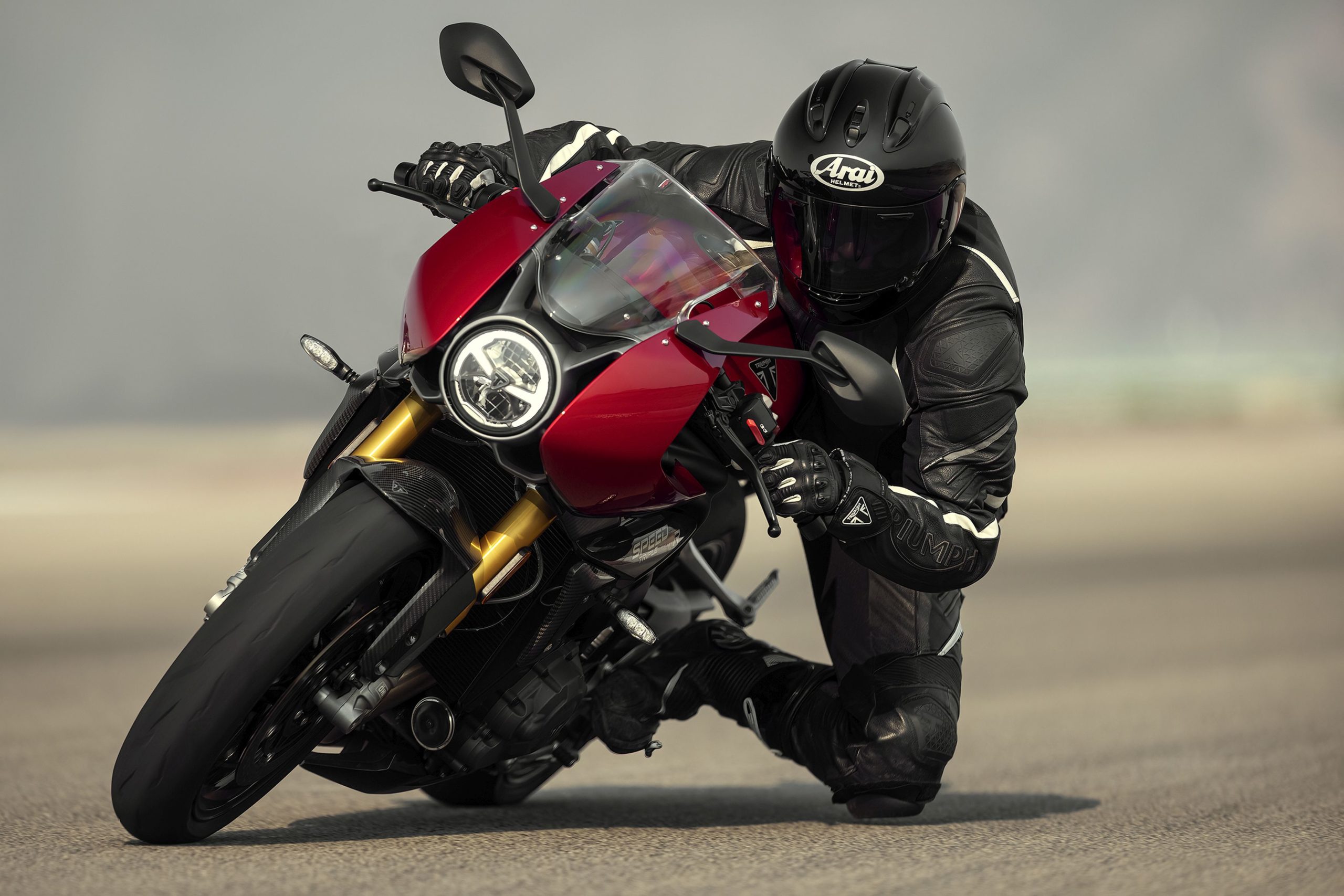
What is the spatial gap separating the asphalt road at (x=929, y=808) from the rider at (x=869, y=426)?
0.80 ft

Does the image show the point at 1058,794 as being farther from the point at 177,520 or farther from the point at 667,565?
the point at 177,520

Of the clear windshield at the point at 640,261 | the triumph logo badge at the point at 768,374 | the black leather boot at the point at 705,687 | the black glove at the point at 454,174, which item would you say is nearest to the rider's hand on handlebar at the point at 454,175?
the black glove at the point at 454,174

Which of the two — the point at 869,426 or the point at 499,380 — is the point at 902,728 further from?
the point at 499,380

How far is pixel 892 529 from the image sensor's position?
3188mm

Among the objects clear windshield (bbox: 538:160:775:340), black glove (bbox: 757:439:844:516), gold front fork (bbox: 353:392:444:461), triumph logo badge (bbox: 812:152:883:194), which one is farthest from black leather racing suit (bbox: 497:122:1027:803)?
gold front fork (bbox: 353:392:444:461)

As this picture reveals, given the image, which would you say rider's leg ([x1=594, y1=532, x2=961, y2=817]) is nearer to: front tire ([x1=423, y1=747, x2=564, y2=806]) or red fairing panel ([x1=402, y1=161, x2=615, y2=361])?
front tire ([x1=423, y1=747, x2=564, y2=806])

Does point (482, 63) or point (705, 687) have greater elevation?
point (482, 63)

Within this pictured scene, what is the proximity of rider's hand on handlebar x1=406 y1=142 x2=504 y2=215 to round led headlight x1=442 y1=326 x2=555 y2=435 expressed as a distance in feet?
2.47

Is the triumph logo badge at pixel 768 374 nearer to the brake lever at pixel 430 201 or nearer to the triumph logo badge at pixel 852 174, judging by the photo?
the triumph logo badge at pixel 852 174

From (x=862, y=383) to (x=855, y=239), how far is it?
0.75 meters

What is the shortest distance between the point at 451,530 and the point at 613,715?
3.81ft

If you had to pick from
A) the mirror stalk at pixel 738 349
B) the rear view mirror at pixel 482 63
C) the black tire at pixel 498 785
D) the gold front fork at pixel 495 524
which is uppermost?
the rear view mirror at pixel 482 63

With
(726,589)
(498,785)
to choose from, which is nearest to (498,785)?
(498,785)

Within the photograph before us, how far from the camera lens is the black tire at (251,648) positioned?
2.59 m
